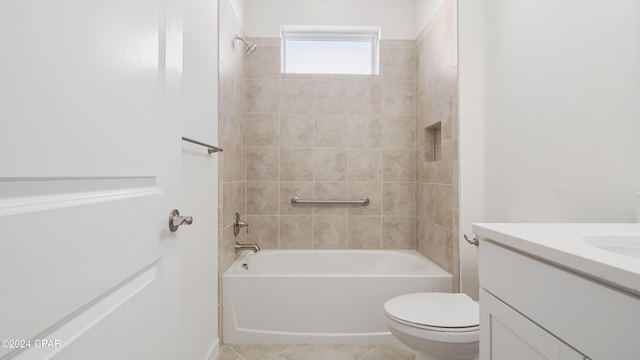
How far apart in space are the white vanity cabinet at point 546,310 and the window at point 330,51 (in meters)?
2.23

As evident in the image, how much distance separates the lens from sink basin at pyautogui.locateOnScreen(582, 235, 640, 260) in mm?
754

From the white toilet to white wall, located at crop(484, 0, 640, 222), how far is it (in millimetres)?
571

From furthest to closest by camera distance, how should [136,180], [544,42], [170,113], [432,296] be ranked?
[432,296] → [544,42] → [170,113] → [136,180]

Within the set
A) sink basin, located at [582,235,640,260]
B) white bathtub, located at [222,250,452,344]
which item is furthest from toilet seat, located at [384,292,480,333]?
sink basin, located at [582,235,640,260]

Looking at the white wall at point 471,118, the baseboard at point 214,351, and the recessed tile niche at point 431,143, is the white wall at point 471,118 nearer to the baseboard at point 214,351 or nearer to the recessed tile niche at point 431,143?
the recessed tile niche at point 431,143

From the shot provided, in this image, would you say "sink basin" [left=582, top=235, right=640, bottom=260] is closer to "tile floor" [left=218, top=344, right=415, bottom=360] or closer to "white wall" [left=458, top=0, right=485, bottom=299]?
"white wall" [left=458, top=0, right=485, bottom=299]

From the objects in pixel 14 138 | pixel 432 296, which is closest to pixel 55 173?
pixel 14 138

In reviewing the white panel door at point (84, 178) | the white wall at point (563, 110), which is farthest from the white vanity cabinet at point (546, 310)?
the white panel door at point (84, 178)

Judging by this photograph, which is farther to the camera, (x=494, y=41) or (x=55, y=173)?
(x=494, y=41)

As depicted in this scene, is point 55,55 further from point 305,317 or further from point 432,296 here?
point 305,317

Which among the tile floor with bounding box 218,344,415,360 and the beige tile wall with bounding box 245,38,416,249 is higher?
the beige tile wall with bounding box 245,38,416,249

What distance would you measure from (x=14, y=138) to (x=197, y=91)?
3.87ft

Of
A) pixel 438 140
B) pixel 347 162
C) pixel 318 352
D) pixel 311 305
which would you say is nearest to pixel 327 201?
pixel 347 162

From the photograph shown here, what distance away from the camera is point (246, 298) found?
1.96 meters
